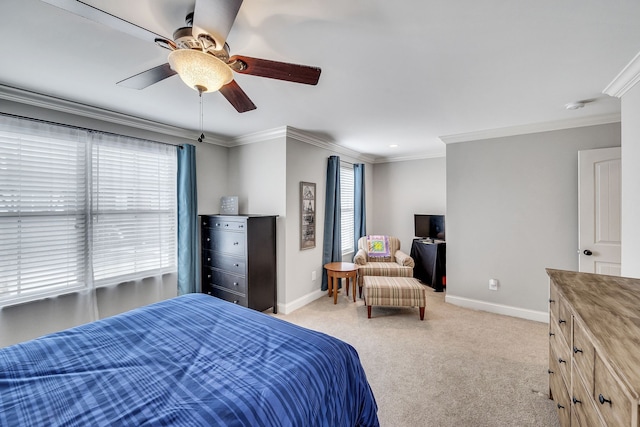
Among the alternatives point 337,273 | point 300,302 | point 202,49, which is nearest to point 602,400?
point 202,49

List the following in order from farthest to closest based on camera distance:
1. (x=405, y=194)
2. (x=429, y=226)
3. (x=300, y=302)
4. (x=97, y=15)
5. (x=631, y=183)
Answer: (x=405, y=194), (x=429, y=226), (x=300, y=302), (x=631, y=183), (x=97, y=15)

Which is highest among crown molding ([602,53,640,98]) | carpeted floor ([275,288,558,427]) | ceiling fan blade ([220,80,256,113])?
crown molding ([602,53,640,98])

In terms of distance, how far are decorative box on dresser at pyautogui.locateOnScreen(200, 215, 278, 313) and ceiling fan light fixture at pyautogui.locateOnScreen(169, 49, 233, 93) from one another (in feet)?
6.35

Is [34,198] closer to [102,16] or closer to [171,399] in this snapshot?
[102,16]

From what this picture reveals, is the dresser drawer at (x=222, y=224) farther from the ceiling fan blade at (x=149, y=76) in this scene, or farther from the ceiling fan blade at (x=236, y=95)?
the ceiling fan blade at (x=149, y=76)

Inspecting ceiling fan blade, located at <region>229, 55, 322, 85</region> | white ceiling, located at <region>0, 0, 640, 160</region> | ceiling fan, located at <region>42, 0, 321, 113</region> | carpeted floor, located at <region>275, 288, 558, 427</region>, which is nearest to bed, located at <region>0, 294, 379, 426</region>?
carpeted floor, located at <region>275, 288, 558, 427</region>

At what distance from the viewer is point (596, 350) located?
3.02 ft

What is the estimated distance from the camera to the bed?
916 millimetres

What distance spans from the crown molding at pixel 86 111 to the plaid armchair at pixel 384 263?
10.1ft

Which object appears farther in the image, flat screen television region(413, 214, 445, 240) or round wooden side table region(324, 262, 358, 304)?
flat screen television region(413, 214, 445, 240)

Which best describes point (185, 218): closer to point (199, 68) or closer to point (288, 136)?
point (288, 136)

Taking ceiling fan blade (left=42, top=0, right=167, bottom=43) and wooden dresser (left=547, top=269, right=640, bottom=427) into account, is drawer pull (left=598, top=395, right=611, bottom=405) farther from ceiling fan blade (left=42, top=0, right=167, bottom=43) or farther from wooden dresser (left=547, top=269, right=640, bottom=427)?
ceiling fan blade (left=42, top=0, right=167, bottom=43)

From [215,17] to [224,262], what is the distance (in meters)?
2.81

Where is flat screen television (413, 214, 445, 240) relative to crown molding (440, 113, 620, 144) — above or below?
below
